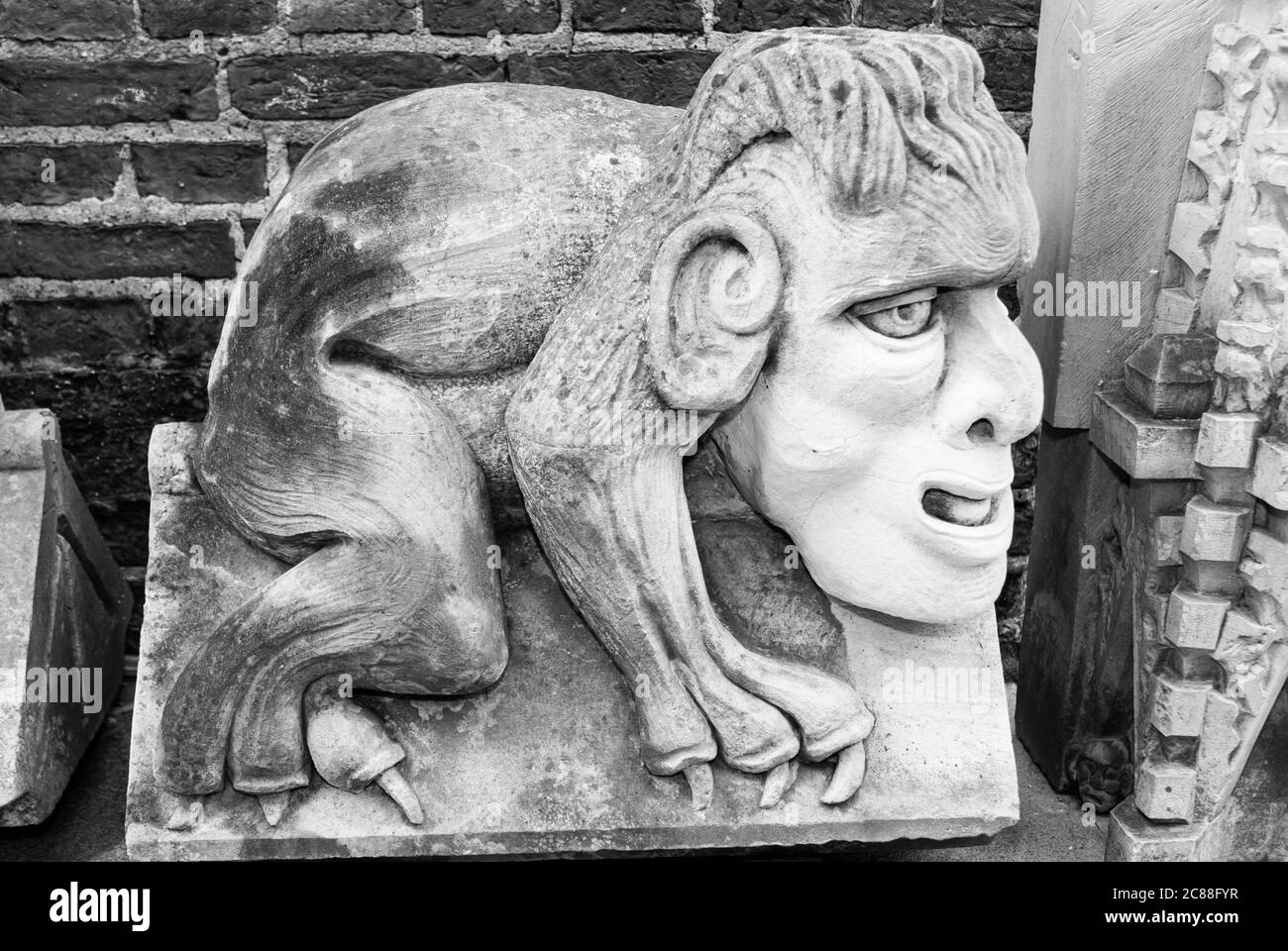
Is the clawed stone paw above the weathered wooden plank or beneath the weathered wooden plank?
beneath

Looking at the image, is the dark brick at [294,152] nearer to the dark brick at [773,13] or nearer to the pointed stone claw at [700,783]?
the dark brick at [773,13]

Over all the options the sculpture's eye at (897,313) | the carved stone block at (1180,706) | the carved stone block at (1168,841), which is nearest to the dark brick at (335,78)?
the sculpture's eye at (897,313)

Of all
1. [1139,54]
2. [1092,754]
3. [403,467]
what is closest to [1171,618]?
[1092,754]

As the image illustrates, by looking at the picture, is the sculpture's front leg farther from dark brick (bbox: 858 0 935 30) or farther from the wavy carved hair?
dark brick (bbox: 858 0 935 30)

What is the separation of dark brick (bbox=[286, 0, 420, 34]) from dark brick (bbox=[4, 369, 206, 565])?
0.81m

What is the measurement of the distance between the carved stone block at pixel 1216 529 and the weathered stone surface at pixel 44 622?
1956 millimetres

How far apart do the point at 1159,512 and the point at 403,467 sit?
1.26m

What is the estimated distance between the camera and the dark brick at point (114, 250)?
2.92 m

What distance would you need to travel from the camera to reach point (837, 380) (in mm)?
1846

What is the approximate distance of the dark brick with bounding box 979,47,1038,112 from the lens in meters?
2.92

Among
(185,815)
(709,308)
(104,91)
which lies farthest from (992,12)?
(185,815)

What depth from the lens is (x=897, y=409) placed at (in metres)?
1.89

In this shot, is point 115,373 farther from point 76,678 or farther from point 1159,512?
point 1159,512

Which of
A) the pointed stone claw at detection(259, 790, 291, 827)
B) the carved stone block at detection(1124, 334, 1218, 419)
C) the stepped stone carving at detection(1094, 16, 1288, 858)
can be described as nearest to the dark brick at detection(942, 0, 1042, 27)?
the stepped stone carving at detection(1094, 16, 1288, 858)
